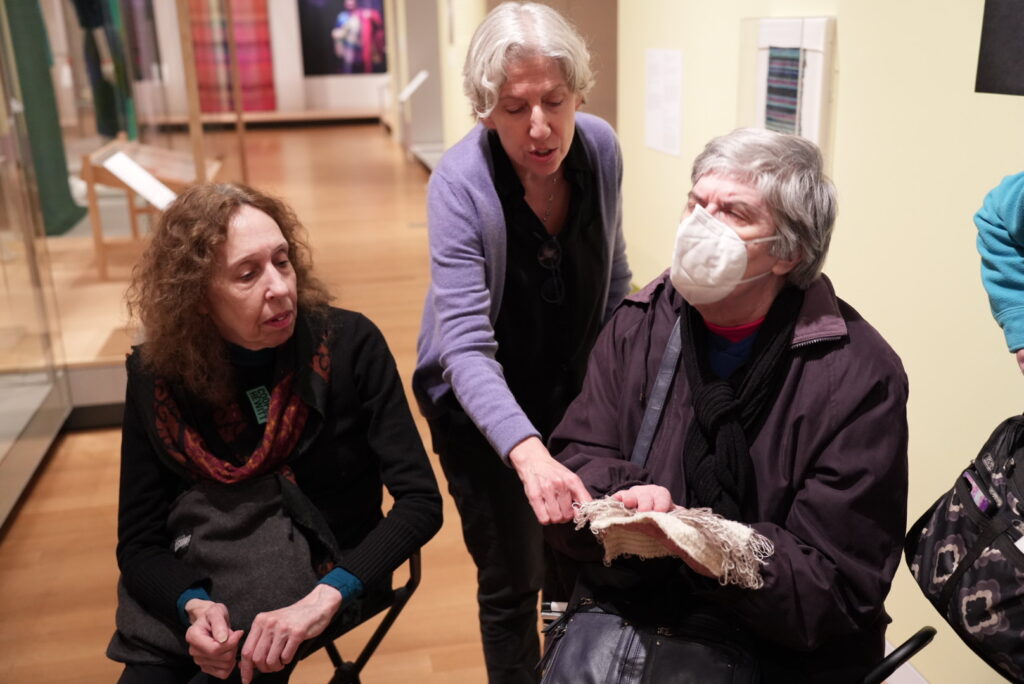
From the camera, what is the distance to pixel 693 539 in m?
1.40

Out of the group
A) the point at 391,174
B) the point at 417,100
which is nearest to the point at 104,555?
the point at 391,174

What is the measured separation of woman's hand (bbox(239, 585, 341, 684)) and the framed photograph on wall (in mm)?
17060

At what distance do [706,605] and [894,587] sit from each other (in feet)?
4.33

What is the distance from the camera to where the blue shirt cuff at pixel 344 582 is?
1972 millimetres

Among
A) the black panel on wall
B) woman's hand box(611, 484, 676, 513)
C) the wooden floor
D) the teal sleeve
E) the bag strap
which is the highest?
the black panel on wall

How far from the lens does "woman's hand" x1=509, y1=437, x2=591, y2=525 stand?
160 cm

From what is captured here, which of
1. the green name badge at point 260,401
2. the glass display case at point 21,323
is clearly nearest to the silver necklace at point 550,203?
the green name badge at point 260,401

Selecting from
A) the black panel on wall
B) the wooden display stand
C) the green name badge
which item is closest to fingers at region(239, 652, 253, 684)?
the green name badge

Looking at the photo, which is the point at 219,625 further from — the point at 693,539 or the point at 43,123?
the point at 43,123

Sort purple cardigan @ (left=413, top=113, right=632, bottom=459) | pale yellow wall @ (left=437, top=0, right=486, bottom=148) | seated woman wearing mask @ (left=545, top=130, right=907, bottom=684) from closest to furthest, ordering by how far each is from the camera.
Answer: seated woman wearing mask @ (left=545, top=130, right=907, bottom=684) < purple cardigan @ (left=413, top=113, right=632, bottom=459) < pale yellow wall @ (left=437, top=0, right=486, bottom=148)

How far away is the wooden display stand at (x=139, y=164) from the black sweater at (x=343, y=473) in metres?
2.81

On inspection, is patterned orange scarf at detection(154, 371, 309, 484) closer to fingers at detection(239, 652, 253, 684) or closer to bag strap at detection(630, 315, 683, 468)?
fingers at detection(239, 652, 253, 684)

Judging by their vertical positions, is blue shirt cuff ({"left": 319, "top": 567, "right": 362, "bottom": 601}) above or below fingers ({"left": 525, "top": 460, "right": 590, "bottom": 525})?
below

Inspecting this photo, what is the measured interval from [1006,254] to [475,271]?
936mm
